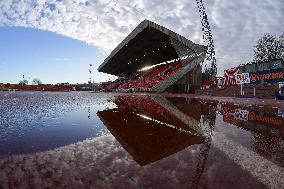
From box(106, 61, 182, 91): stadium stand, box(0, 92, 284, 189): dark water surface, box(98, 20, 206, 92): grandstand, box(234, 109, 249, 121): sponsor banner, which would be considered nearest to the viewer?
Result: box(0, 92, 284, 189): dark water surface

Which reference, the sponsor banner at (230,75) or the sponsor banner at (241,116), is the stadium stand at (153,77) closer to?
the sponsor banner at (230,75)

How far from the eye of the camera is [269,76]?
1756 centimetres

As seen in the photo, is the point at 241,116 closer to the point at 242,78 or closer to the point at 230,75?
the point at 242,78

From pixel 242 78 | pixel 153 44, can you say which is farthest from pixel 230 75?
pixel 153 44

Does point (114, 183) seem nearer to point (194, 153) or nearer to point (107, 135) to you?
point (194, 153)

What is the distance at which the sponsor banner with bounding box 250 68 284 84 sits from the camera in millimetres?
16750

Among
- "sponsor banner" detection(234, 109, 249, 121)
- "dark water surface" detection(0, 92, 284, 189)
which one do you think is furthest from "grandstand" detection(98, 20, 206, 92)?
"dark water surface" detection(0, 92, 284, 189)

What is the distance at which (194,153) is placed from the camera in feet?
7.89

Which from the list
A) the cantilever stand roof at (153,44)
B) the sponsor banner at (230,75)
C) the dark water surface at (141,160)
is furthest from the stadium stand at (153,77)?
the dark water surface at (141,160)

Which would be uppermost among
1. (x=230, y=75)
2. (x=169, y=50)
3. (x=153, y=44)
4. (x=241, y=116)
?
(x=153, y=44)

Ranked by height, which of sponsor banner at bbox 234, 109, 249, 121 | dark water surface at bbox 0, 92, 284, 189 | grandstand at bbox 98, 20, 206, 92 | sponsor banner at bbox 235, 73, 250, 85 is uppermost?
grandstand at bbox 98, 20, 206, 92

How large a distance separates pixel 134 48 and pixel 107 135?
23.1m

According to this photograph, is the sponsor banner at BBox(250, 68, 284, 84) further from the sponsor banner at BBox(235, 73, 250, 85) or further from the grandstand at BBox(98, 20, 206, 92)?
the grandstand at BBox(98, 20, 206, 92)

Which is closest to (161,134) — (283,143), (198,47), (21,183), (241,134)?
(241,134)
